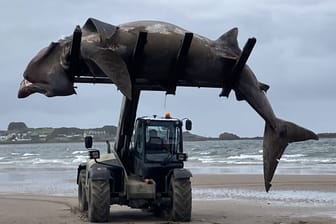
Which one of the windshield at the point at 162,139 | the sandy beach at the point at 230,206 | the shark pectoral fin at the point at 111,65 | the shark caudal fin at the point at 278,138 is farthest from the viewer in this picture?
the sandy beach at the point at 230,206

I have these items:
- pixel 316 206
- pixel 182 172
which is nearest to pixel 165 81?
pixel 182 172

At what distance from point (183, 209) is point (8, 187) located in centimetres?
1571

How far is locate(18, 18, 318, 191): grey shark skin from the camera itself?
8844mm

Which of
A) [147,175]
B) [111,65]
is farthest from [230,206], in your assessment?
[111,65]

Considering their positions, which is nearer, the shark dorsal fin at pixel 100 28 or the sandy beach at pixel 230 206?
the shark dorsal fin at pixel 100 28

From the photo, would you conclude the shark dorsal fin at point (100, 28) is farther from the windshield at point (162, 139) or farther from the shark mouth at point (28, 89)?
the windshield at point (162, 139)

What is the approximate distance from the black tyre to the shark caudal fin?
450 cm

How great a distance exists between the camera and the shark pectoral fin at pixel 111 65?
873cm

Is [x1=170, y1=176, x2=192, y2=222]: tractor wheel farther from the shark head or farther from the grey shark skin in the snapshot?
the shark head

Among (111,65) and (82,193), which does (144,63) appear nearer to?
(111,65)

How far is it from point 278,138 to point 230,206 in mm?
8414

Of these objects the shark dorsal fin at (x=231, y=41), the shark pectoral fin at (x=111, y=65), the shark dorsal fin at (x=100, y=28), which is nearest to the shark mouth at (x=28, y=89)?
the shark pectoral fin at (x=111, y=65)

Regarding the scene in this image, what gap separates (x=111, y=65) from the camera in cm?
877

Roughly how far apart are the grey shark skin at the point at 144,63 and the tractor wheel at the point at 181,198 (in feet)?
14.4
